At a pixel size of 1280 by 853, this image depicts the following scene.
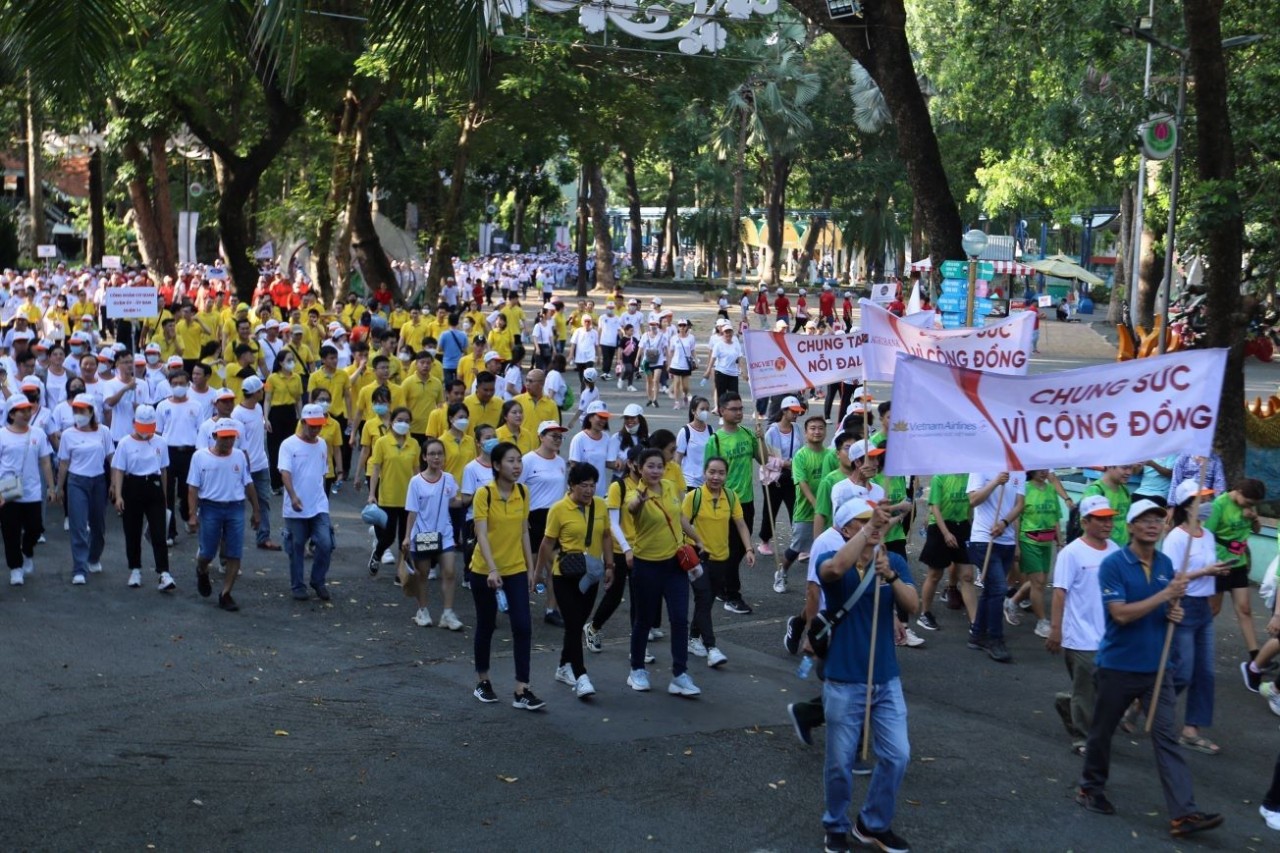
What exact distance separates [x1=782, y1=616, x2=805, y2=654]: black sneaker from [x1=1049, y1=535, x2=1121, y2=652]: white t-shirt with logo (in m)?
1.49

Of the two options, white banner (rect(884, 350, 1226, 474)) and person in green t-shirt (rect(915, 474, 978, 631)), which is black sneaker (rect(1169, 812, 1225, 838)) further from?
person in green t-shirt (rect(915, 474, 978, 631))

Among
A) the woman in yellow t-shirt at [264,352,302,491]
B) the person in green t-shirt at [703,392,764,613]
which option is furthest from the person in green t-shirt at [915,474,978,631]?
the woman in yellow t-shirt at [264,352,302,491]

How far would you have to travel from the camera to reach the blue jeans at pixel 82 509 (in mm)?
12453

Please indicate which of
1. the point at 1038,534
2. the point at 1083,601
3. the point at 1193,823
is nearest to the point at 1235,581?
the point at 1038,534

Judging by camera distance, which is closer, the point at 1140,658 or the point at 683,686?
the point at 1140,658

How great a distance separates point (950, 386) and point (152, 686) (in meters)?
5.45

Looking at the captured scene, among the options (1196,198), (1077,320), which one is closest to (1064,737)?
(1196,198)

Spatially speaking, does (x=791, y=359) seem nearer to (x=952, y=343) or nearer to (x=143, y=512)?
(x=952, y=343)

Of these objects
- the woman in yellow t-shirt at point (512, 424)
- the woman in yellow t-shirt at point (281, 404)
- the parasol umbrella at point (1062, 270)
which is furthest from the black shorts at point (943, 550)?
the parasol umbrella at point (1062, 270)

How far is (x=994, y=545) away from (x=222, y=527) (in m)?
6.03

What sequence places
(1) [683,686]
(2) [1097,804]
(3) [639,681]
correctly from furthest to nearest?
(3) [639,681] → (1) [683,686] → (2) [1097,804]

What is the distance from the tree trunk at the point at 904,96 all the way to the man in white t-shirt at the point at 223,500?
7.15 metres

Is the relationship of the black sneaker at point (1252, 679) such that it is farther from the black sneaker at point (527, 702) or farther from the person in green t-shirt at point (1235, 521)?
the black sneaker at point (527, 702)

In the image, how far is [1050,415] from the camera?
7934 mm
